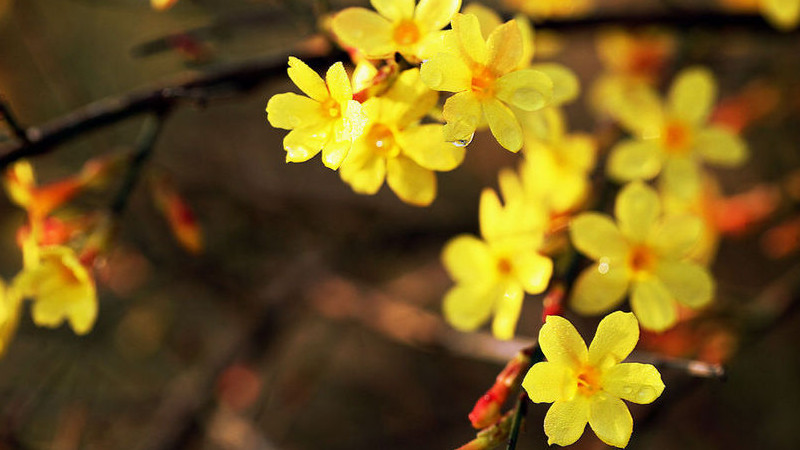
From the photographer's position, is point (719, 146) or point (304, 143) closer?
point (304, 143)

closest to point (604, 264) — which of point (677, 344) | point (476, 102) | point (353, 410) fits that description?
point (476, 102)

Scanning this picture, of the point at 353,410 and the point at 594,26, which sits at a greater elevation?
the point at 594,26

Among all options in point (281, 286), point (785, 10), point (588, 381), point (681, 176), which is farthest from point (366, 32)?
point (281, 286)

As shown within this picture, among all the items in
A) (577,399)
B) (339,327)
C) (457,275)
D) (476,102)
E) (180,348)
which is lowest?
(339,327)

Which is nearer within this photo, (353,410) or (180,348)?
(180,348)

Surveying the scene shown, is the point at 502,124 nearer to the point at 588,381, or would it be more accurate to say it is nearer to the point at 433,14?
the point at 433,14

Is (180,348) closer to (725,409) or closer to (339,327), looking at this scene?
(339,327)
